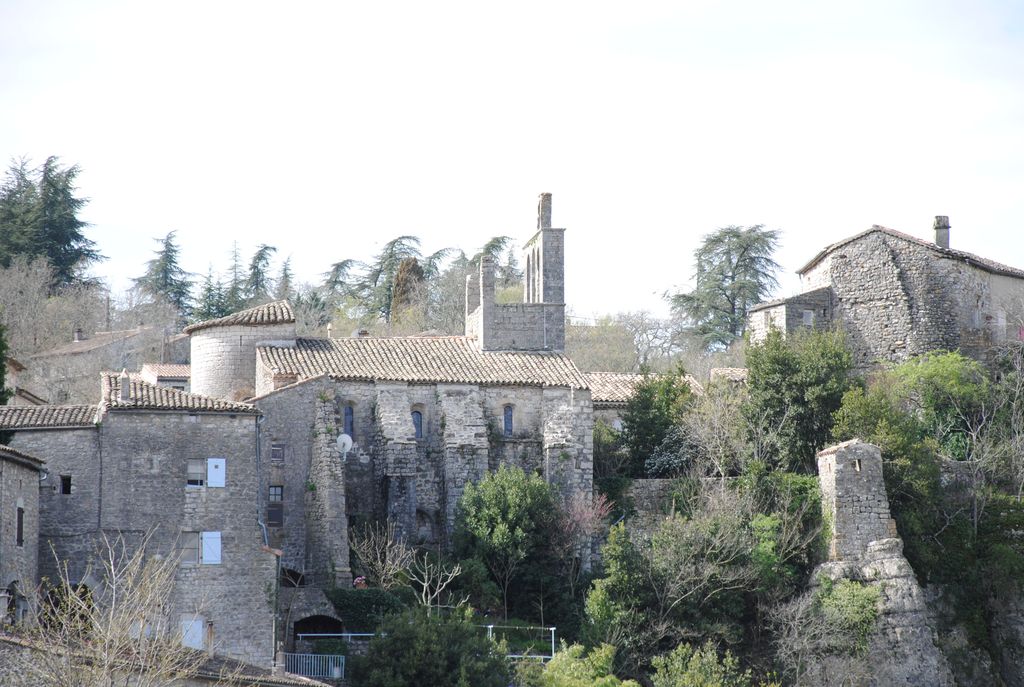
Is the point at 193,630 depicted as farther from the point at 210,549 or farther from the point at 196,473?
the point at 196,473

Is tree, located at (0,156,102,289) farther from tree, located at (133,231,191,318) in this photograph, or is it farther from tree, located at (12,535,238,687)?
tree, located at (12,535,238,687)

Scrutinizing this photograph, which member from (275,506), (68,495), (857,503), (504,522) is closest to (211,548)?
(68,495)

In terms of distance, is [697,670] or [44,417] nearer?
[697,670]

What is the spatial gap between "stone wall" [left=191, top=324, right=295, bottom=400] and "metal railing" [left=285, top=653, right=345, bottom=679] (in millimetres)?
11039

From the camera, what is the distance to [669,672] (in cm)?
4253

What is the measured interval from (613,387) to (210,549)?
1761 cm

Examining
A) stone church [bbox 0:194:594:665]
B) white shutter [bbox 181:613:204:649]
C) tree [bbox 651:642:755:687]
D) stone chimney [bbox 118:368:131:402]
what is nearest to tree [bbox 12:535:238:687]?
white shutter [bbox 181:613:204:649]

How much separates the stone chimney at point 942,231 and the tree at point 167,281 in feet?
→ 133

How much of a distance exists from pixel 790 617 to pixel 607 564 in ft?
17.7

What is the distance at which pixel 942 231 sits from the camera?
59.4 meters

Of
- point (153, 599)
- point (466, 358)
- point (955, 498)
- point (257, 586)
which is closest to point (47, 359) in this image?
point (466, 358)

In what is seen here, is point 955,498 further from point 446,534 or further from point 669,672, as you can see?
point 446,534

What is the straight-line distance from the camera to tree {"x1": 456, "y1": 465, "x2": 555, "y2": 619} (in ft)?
149

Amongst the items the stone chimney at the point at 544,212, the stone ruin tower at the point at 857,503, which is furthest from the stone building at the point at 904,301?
the stone ruin tower at the point at 857,503
